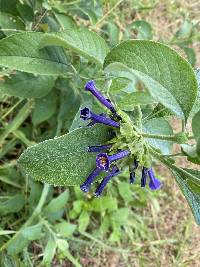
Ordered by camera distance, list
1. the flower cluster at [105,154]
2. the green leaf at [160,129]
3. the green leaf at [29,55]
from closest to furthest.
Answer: the flower cluster at [105,154], the green leaf at [29,55], the green leaf at [160,129]

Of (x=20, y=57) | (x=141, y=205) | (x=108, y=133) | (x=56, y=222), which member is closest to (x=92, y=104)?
(x=20, y=57)

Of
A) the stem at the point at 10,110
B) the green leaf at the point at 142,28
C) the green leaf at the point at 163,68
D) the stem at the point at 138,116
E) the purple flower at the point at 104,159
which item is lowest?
the purple flower at the point at 104,159

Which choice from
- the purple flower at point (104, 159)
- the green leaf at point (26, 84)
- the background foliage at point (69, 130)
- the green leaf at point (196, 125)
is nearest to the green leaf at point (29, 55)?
the background foliage at point (69, 130)

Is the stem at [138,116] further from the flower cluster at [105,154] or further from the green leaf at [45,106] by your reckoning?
the green leaf at [45,106]

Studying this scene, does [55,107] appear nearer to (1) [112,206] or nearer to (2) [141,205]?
(1) [112,206]

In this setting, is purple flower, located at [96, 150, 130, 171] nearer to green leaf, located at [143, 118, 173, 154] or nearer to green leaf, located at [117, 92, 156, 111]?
green leaf, located at [117, 92, 156, 111]

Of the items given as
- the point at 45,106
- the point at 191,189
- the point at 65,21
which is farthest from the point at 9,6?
the point at 191,189

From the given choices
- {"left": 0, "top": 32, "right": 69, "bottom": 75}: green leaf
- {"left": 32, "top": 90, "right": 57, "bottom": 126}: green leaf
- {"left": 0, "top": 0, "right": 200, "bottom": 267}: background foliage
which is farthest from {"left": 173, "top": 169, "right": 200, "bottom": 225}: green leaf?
{"left": 32, "top": 90, "right": 57, "bottom": 126}: green leaf
